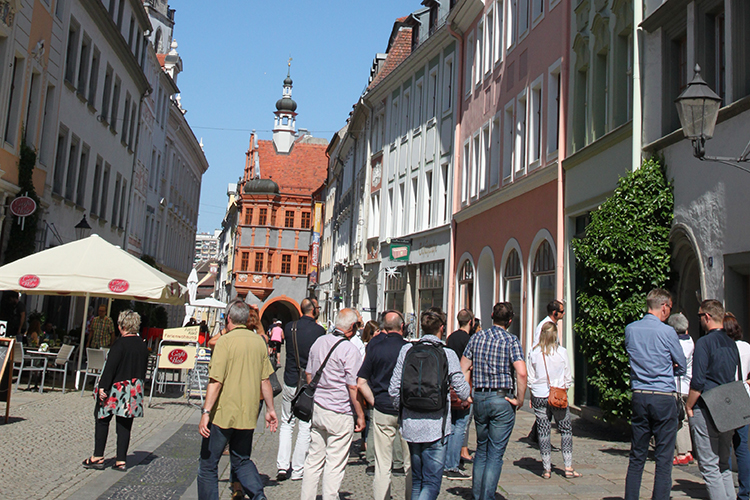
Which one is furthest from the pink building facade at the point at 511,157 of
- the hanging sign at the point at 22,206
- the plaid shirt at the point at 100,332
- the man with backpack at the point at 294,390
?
the hanging sign at the point at 22,206

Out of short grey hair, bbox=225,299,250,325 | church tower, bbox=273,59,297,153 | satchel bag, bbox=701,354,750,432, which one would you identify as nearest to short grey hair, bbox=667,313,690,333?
satchel bag, bbox=701,354,750,432

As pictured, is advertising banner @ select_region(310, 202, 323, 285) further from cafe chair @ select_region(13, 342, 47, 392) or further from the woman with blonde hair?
the woman with blonde hair

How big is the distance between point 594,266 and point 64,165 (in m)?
16.8

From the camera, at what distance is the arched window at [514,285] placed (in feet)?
62.8

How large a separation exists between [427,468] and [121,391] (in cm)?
386

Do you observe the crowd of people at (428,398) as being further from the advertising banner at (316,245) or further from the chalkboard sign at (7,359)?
the advertising banner at (316,245)

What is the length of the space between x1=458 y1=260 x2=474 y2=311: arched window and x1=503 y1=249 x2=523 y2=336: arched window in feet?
10.4

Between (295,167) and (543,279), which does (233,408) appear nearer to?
(543,279)

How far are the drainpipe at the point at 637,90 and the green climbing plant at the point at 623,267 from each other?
565 mm

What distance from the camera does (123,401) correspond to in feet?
27.6

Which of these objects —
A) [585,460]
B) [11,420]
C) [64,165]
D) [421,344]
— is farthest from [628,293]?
[64,165]

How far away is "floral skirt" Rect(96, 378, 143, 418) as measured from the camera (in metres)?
8.34

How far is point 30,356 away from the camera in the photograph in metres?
14.7

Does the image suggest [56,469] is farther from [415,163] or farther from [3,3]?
[415,163]
